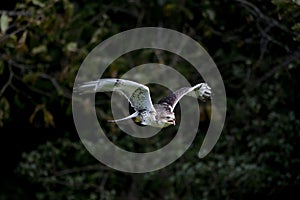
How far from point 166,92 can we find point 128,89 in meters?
2.52

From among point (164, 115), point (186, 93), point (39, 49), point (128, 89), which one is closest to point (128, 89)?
point (128, 89)

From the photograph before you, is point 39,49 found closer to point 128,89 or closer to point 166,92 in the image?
point 166,92

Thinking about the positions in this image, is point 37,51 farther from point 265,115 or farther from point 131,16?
point 265,115

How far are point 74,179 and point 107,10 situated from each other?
151cm

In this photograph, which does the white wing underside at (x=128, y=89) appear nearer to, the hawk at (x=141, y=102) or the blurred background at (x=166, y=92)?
the hawk at (x=141, y=102)

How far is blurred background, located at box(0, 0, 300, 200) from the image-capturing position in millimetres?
4949

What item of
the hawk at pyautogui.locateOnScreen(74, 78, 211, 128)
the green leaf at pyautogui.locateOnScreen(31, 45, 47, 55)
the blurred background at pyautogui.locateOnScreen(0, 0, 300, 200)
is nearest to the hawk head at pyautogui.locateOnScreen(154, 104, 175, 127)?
the hawk at pyautogui.locateOnScreen(74, 78, 211, 128)

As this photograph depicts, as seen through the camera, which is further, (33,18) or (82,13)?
(82,13)

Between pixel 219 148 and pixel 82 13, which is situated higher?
pixel 82 13

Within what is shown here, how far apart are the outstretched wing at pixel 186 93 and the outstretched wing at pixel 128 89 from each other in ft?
0.57

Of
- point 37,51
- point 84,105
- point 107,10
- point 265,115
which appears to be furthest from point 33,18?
point 265,115

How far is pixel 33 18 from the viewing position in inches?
172

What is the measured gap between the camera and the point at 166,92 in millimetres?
5191

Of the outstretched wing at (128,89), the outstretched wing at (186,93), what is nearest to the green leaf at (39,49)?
→ the outstretched wing at (186,93)
